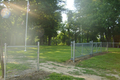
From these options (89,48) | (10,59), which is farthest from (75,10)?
(10,59)

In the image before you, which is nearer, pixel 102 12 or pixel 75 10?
pixel 102 12

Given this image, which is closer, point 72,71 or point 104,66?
point 72,71

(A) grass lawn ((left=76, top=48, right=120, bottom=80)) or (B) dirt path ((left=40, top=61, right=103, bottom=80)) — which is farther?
(A) grass lawn ((left=76, top=48, right=120, bottom=80))

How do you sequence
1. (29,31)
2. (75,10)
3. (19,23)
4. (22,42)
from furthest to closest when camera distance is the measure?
(22,42) < (75,10) < (29,31) < (19,23)

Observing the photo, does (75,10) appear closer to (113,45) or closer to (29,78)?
(113,45)

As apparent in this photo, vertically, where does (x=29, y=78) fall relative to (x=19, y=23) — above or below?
below

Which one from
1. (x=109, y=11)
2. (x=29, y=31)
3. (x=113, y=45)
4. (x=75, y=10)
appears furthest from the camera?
(x=75, y=10)

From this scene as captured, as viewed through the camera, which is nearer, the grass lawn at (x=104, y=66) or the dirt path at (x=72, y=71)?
the dirt path at (x=72, y=71)

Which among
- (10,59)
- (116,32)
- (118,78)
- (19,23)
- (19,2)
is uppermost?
(19,2)

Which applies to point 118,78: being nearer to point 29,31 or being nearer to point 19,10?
point 19,10

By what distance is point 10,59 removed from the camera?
6.93 meters

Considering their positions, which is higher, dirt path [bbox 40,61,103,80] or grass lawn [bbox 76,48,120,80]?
dirt path [bbox 40,61,103,80]

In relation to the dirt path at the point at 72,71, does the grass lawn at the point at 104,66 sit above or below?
below

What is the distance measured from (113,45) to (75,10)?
71.4ft
